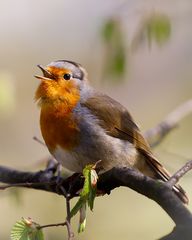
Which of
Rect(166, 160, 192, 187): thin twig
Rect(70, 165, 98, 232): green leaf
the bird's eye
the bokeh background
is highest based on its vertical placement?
Rect(166, 160, 192, 187): thin twig

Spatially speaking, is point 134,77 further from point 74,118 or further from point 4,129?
point 74,118

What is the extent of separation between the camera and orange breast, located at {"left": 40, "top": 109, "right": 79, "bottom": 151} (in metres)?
3.75

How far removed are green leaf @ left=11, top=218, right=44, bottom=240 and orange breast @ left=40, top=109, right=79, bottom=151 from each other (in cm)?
135

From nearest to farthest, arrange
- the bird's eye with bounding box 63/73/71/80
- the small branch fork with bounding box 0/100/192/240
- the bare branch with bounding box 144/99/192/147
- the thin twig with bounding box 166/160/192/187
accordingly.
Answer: the small branch fork with bounding box 0/100/192/240, the thin twig with bounding box 166/160/192/187, the bird's eye with bounding box 63/73/71/80, the bare branch with bounding box 144/99/192/147

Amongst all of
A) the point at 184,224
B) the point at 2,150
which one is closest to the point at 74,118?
the point at 184,224

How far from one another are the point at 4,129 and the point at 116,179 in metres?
4.66

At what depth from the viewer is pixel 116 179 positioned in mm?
2604

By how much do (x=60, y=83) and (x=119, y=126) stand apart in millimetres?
435

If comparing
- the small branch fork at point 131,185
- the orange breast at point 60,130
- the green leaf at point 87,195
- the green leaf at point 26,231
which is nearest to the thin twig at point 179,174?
the small branch fork at point 131,185

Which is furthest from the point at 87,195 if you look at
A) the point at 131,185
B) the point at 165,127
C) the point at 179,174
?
the point at 165,127

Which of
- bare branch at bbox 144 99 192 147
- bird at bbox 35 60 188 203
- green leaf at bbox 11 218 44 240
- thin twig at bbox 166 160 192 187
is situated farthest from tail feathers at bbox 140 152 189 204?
green leaf at bbox 11 218 44 240

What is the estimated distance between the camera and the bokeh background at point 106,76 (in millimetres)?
4133

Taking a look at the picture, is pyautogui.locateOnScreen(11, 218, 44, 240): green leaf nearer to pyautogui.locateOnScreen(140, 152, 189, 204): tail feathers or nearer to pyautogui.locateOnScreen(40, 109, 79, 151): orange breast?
pyautogui.locateOnScreen(40, 109, 79, 151): orange breast

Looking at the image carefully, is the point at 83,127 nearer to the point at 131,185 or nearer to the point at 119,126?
the point at 119,126
